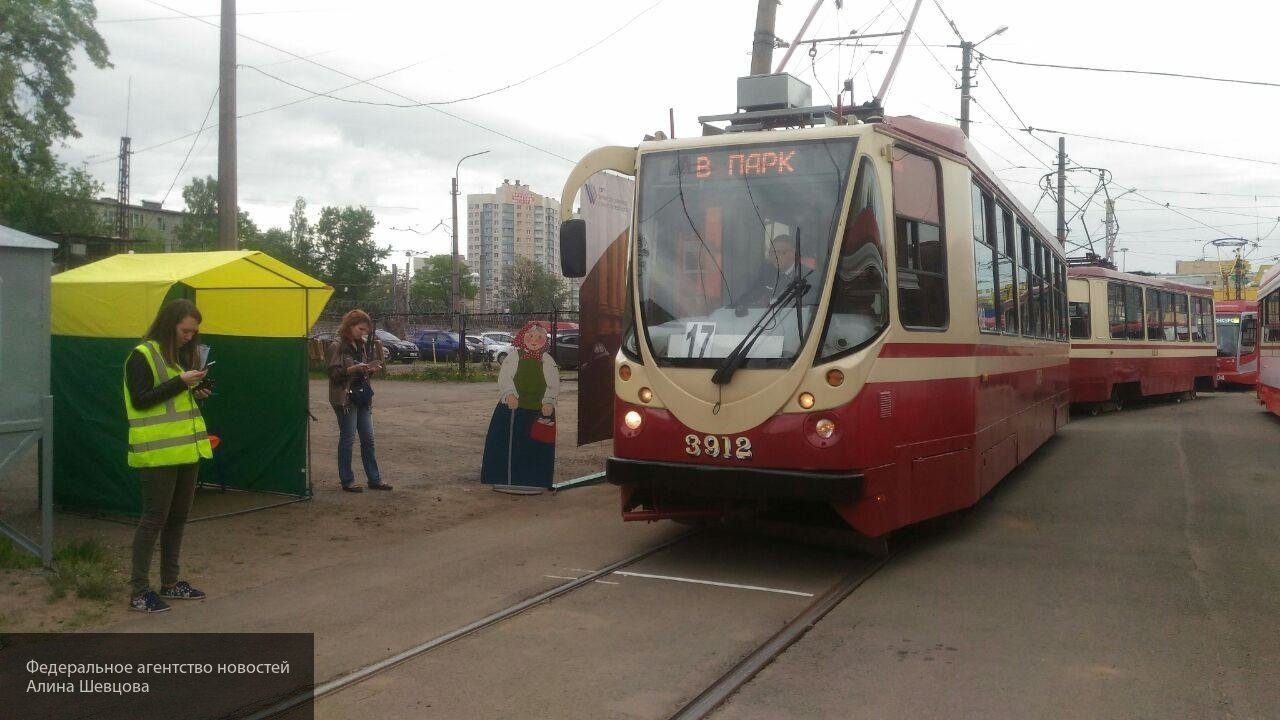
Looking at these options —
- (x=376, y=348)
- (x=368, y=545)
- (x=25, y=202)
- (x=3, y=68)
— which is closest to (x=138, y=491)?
(x=368, y=545)

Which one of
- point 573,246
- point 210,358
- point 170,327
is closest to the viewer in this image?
point 170,327

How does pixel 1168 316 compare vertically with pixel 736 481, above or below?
above

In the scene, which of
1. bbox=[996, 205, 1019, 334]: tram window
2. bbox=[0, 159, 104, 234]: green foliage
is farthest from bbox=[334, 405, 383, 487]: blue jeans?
bbox=[0, 159, 104, 234]: green foliage

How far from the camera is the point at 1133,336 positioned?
21453 millimetres

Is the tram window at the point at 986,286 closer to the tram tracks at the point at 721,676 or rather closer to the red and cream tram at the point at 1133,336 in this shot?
the tram tracks at the point at 721,676

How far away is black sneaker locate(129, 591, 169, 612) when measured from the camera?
617cm

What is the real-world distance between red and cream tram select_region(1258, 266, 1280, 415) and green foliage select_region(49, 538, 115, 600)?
19005 mm

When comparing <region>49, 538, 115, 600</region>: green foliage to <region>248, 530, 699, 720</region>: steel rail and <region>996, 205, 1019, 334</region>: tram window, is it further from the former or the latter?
<region>996, 205, 1019, 334</region>: tram window

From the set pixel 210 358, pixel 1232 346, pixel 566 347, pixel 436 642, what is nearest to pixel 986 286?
pixel 436 642

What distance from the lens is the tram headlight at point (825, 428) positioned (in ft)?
21.5

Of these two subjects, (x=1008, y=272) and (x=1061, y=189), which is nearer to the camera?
(x=1008, y=272)

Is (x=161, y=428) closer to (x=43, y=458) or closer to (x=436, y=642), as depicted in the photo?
(x=43, y=458)

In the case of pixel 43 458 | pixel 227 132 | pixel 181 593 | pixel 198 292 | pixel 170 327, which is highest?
pixel 227 132

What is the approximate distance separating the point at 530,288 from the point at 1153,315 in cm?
4642
